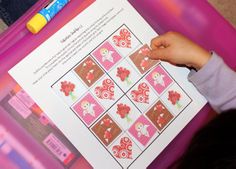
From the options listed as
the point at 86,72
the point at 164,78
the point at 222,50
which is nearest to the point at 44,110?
the point at 86,72

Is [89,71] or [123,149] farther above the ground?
[89,71]

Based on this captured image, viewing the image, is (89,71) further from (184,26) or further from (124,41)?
(184,26)

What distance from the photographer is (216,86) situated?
0.62 metres

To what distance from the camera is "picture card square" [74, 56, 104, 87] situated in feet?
1.78

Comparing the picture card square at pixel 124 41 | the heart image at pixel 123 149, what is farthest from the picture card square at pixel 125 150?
the picture card square at pixel 124 41

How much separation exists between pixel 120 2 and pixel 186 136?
0.21 m

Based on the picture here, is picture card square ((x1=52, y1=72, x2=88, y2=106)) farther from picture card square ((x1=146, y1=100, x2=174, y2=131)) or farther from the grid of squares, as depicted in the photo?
picture card square ((x1=146, y1=100, x2=174, y2=131))

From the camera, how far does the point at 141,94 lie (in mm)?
575

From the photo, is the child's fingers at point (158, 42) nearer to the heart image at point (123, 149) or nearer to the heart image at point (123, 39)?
the heart image at point (123, 39)

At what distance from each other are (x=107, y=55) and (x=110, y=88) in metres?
0.05

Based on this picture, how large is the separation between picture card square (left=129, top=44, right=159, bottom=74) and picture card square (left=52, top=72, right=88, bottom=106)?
86mm

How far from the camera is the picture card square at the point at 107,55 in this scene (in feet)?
1.83

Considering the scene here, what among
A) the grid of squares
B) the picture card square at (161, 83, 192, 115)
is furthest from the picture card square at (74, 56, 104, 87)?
the picture card square at (161, 83, 192, 115)

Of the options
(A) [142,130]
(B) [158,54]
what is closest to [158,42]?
(B) [158,54]
